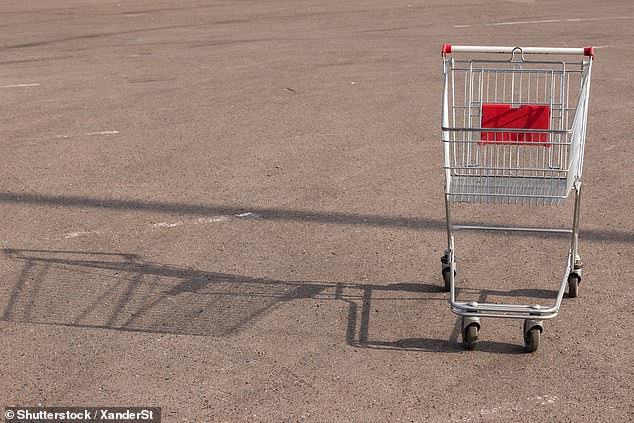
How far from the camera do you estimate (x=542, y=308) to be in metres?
5.09

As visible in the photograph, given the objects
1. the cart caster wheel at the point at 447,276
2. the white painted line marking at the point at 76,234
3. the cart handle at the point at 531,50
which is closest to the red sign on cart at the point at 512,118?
the cart handle at the point at 531,50

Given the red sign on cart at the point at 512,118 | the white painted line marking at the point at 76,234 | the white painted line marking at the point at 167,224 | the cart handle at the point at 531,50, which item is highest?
A: the cart handle at the point at 531,50

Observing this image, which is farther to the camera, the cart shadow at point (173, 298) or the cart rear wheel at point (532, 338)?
the cart shadow at point (173, 298)

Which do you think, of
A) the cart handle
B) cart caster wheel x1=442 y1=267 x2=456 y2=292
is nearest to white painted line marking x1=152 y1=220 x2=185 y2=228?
cart caster wheel x1=442 y1=267 x2=456 y2=292

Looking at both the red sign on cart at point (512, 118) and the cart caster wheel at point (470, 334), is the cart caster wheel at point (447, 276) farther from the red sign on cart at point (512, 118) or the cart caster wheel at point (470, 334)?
the red sign on cart at point (512, 118)

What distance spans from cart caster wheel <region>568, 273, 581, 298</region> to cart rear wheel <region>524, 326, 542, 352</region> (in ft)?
2.60

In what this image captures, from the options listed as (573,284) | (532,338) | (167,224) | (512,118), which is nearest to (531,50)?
(512,118)

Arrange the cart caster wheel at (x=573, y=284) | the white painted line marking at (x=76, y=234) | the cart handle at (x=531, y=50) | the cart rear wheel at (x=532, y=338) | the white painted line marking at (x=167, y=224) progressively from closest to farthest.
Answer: the cart rear wheel at (x=532, y=338)
the cart handle at (x=531, y=50)
the cart caster wheel at (x=573, y=284)
the white painted line marking at (x=76, y=234)
the white painted line marking at (x=167, y=224)

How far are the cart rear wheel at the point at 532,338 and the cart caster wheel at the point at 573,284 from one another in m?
0.79

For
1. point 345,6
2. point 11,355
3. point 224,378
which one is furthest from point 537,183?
point 345,6

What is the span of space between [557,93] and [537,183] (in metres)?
5.82

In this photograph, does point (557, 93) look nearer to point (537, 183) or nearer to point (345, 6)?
point (537, 183)

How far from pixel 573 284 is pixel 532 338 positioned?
0.84m

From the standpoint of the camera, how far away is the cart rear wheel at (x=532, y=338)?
5.01 metres
